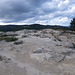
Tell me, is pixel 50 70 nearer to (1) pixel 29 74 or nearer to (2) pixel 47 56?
(1) pixel 29 74

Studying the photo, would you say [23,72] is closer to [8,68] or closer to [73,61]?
[8,68]

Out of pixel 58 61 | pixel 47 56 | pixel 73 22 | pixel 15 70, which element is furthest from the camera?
pixel 73 22

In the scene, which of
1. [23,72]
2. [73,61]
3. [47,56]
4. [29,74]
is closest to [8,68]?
[23,72]

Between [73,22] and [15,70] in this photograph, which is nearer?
[15,70]

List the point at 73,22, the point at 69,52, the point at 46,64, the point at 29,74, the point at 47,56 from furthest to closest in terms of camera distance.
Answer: the point at 73,22, the point at 69,52, the point at 47,56, the point at 46,64, the point at 29,74

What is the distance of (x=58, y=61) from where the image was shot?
11.0 metres

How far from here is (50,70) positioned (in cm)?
894

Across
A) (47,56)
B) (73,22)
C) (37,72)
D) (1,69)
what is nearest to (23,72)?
(37,72)

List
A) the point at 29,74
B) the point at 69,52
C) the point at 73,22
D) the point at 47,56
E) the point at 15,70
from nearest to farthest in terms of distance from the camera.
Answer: the point at 29,74, the point at 15,70, the point at 47,56, the point at 69,52, the point at 73,22

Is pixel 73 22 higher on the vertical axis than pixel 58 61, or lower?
higher

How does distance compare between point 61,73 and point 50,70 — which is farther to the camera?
point 50,70

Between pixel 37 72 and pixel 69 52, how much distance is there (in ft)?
24.3

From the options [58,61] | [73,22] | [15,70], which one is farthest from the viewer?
[73,22]

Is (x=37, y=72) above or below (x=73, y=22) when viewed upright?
below
